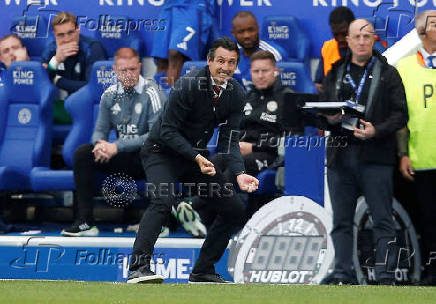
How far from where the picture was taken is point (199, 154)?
7.34m

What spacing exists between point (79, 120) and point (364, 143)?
326cm

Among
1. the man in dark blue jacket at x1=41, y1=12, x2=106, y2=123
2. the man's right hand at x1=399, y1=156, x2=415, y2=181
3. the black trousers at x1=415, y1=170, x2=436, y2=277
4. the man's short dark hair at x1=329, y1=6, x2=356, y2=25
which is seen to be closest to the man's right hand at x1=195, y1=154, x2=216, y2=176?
the man's right hand at x1=399, y1=156, x2=415, y2=181

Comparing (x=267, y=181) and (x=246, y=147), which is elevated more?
(x=246, y=147)

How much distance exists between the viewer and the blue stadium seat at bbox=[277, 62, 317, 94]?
31.5ft

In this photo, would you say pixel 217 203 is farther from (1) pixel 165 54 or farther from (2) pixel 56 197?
(2) pixel 56 197

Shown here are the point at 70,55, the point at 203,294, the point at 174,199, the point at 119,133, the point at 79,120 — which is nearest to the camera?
the point at 203,294

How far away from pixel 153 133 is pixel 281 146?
1.86 meters

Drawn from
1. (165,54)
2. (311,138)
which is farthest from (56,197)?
(311,138)

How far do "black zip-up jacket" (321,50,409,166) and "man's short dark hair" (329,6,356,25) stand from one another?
1481 mm

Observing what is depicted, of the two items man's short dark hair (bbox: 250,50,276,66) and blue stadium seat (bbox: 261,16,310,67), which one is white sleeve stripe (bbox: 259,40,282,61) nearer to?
blue stadium seat (bbox: 261,16,310,67)

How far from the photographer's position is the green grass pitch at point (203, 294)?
6250 millimetres

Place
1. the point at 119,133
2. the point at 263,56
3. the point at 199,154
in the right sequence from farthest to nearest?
the point at 119,133 → the point at 263,56 → the point at 199,154

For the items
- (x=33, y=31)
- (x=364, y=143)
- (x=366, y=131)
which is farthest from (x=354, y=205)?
(x=33, y=31)

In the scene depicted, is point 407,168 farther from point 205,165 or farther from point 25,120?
point 25,120
